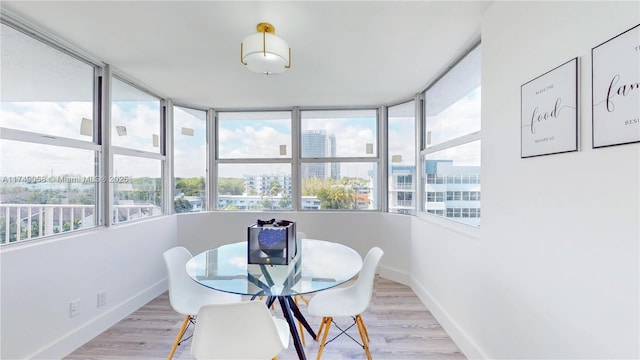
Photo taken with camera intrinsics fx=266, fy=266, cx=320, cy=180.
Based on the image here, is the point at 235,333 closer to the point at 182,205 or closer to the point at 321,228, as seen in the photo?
the point at 321,228

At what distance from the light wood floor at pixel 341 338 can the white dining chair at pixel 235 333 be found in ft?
3.01

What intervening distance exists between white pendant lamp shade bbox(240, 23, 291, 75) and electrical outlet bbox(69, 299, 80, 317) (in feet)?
7.73

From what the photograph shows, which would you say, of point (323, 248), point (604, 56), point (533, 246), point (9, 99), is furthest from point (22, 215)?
point (604, 56)

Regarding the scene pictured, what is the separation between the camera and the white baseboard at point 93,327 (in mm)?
1966

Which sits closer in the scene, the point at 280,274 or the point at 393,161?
the point at 280,274

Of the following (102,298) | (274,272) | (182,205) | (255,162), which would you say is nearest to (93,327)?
(102,298)

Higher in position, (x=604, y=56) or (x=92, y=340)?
(x=604, y=56)

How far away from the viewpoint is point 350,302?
80.8 inches

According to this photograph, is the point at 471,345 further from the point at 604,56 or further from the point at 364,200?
the point at 364,200

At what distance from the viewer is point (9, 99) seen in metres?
1.80

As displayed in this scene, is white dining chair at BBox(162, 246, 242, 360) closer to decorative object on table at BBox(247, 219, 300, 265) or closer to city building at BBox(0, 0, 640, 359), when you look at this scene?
decorative object on table at BBox(247, 219, 300, 265)

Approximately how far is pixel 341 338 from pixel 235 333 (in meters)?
1.33

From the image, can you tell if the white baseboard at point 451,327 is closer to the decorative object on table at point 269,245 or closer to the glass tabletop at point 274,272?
the glass tabletop at point 274,272

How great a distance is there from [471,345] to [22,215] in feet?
Result: 11.2
